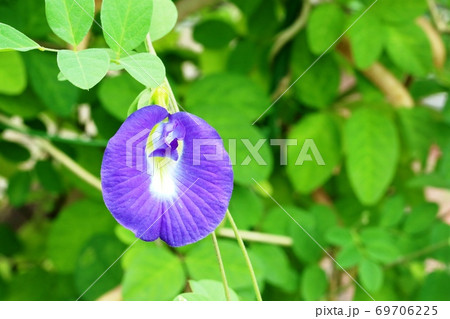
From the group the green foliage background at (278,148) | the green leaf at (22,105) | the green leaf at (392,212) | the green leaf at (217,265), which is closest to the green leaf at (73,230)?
the green foliage background at (278,148)

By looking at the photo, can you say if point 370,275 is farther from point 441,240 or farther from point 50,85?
point 50,85

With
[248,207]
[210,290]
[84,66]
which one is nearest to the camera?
[84,66]

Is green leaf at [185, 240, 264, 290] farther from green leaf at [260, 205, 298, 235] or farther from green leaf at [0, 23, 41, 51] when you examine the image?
green leaf at [0, 23, 41, 51]

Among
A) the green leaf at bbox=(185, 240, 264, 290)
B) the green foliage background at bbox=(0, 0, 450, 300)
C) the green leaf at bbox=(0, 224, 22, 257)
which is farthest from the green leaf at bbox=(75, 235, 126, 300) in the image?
the green leaf at bbox=(0, 224, 22, 257)

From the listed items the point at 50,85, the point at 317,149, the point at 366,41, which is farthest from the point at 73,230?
the point at 366,41

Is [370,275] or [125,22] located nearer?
[125,22]

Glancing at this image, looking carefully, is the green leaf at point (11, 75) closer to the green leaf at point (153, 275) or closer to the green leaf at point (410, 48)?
the green leaf at point (153, 275)

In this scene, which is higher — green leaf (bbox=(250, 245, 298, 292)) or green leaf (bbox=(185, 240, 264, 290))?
green leaf (bbox=(185, 240, 264, 290))
